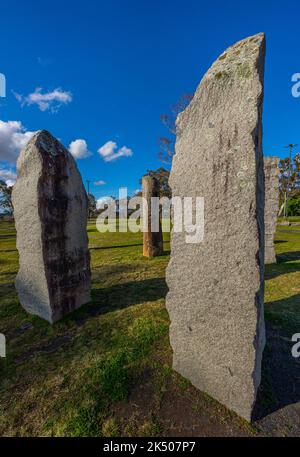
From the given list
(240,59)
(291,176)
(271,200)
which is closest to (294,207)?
(291,176)

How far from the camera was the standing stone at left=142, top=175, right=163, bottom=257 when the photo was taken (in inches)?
317

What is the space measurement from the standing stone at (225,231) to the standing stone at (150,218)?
19.1 ft

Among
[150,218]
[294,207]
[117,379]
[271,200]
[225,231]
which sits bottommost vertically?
[117,379]

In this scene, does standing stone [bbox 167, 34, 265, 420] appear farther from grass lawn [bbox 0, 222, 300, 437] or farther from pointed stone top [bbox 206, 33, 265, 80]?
grass lawn [bbox 0, 222, 300, 437]

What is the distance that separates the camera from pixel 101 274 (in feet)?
20.7

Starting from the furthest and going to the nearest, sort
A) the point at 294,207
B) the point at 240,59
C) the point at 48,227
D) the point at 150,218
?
the point at 294,207 → the point at 150,218 → the point at 48,227 → the point at 240,59

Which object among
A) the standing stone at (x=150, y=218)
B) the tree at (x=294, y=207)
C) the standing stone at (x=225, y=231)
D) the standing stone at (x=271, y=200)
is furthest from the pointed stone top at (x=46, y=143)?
the tree at (x=294, y=207)

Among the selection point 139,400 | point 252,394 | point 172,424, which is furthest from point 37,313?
point 252,394

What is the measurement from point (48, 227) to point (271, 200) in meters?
6.32

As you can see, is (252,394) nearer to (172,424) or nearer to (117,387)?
(172,424)

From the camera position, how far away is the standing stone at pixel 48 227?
3426 millimetres

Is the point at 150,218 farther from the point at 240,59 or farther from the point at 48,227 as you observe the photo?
the point at 240,59

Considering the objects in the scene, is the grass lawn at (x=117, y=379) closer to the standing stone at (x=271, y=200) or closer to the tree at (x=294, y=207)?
the standing stone at (x=271, y=200)

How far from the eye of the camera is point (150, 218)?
805 cm
